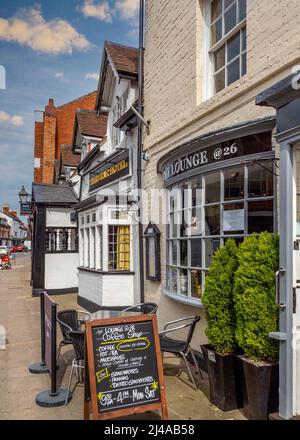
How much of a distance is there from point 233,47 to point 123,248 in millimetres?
6003

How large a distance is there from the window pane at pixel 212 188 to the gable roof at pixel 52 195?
10169 mm

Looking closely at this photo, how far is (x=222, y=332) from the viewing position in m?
4.54

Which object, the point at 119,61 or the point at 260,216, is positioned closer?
the point at 260,216

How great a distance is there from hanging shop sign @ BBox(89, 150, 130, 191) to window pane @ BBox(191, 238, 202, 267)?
413 centimetres

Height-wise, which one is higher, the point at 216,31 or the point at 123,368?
the point at 216,31

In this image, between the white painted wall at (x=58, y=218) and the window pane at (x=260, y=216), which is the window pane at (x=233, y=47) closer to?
the window pane at (x=260, y=216)

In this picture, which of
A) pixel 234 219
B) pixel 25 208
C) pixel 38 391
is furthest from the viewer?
pixel 25 208

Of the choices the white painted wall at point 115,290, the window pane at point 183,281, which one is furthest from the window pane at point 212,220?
the white painted wall at point 115,290

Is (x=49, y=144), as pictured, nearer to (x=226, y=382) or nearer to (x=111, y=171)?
(x=111, y=171)

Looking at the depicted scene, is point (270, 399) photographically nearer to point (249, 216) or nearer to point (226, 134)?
point (249, 216)

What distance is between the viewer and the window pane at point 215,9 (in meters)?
6.74

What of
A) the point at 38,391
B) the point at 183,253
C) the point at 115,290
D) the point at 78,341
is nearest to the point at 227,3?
the point at 183,253

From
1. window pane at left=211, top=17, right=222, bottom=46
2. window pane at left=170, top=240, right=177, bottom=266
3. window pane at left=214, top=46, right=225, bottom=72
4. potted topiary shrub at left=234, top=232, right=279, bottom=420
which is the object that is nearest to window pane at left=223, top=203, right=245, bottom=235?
potted topiary shrub at left=234, top=232, right=279, bottom=420
